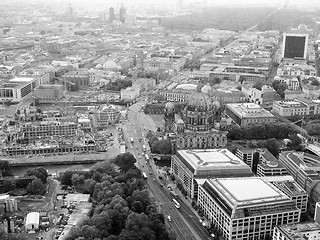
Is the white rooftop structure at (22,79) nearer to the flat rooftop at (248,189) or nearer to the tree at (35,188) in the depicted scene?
the tree at (35,188)

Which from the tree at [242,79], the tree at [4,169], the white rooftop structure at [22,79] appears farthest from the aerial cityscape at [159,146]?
the tree at [242,79]

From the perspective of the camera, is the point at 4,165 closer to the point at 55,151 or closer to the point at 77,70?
the point at 55,151

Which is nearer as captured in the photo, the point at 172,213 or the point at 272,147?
the point at 172,213

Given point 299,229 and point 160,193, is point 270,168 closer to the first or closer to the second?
point 160,193

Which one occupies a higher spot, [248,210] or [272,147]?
[248,210]

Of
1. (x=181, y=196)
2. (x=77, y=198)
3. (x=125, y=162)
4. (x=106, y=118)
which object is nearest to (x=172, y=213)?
(x=181, y=196)

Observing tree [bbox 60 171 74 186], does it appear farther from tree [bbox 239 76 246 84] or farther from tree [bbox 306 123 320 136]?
tree [bbox 239 76 246 84]
